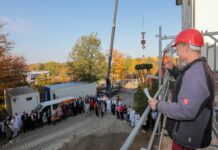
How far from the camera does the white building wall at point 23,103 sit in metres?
15.9

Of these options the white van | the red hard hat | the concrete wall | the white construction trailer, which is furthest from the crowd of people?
the red hard hat

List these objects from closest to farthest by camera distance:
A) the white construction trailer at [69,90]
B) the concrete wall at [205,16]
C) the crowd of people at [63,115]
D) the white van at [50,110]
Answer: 1. the concrete wall at [205,16]
2. the crowd of people at [63,115]
3. the white van at [50,110]
4. the white construction trailer at [69,90]

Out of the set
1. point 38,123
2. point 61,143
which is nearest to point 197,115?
point 61,143

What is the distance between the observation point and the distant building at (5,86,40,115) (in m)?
15.8

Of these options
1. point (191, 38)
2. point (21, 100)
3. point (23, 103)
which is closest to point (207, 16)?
point (191, 38)

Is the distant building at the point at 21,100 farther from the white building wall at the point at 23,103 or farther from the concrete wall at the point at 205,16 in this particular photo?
the concrete wall at the point at 205,16

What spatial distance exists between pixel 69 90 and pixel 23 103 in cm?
577

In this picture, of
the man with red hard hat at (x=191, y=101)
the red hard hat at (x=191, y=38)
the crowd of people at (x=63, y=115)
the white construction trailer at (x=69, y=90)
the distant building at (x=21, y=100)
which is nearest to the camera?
the man with red hard hat at (x=191, y=101)

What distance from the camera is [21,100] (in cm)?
1612

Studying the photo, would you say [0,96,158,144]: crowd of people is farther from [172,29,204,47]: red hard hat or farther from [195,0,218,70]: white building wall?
[172,29,204,47]: red hard hat

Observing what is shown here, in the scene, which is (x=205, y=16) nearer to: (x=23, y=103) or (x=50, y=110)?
(x=50, y=110)

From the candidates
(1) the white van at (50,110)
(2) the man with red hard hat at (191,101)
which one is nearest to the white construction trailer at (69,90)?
(1) the white van at (50,110)

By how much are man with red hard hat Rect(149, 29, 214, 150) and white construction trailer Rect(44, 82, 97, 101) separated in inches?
763

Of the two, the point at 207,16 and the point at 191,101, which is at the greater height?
the point at 207,16
